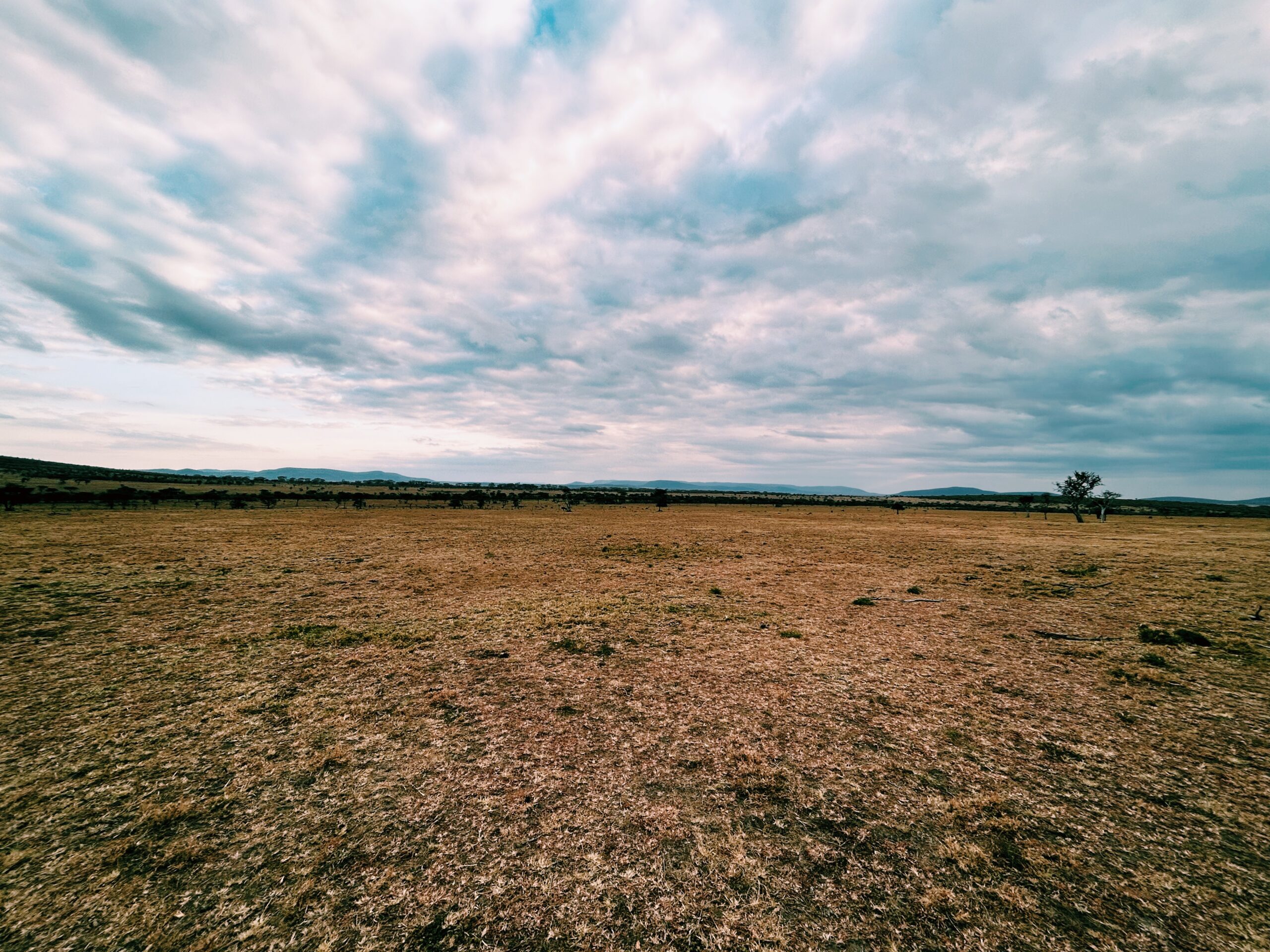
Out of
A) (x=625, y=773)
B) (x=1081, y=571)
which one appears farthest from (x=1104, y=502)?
(x=625, y=773)

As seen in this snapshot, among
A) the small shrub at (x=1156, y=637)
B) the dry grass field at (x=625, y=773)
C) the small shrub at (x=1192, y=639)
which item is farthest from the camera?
the small shrub at (x=1156, y=637)

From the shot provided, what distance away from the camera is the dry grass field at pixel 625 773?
4887mm

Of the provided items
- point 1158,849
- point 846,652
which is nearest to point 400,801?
point 1158,849

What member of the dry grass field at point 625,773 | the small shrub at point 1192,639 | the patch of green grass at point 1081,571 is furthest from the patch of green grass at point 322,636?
the patch of green grass at point 1081,571

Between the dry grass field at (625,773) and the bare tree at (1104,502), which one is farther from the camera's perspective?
the bare tree at (1104,502)

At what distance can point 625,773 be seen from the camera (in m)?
7.37

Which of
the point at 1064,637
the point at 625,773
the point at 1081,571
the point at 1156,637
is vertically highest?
the point at 1081,571

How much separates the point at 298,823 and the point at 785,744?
7.52 metres

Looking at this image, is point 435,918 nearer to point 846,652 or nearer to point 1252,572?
point 846,652

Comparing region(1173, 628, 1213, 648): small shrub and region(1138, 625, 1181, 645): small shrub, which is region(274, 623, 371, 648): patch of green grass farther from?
region(1173, 628, 1213, 648): small shrub

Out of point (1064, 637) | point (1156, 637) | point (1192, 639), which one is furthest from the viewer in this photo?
point (1064, 637)

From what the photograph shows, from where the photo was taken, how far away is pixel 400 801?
6.60m

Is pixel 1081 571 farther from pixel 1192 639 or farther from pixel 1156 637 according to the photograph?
pixel 1156 637

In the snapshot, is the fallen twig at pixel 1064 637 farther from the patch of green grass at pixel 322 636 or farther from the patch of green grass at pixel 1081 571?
the patch of green grass at pixel 322 636
